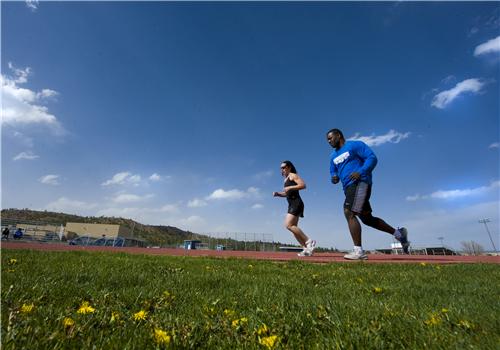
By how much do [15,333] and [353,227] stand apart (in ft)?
19.8

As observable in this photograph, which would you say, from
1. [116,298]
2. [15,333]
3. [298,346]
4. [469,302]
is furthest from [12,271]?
[469,302]

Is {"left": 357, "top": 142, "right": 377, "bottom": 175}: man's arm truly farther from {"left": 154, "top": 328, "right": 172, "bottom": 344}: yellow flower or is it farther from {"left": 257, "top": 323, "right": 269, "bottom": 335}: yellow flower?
{"left": 154, "top": 328, "right": 172, "bottom": 344}: yellow flower

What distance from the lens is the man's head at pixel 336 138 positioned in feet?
24.2

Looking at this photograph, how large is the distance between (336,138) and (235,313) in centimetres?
597

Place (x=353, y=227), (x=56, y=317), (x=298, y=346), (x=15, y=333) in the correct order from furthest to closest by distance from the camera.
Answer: (x=353, y=227) → (x=56, y=317) → (x=298, y=346) → (x=15, y=333)

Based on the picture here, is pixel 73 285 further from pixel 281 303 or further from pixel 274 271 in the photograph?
pixel 274 271

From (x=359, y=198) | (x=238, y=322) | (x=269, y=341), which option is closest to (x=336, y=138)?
(x=359, y=198)

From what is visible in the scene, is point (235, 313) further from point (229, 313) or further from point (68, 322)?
point (68, 322)

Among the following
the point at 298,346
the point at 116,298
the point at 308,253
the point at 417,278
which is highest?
the point at 308,253

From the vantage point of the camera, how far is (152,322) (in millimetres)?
1899

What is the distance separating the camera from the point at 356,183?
6.51 m

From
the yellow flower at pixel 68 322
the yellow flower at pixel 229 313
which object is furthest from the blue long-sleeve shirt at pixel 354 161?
the yellow flower at pixel 68 322

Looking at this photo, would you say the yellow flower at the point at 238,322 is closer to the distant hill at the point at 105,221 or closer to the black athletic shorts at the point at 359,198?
the black athletic shorts at the point at 359,198

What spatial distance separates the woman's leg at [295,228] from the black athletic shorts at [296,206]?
0.11m
